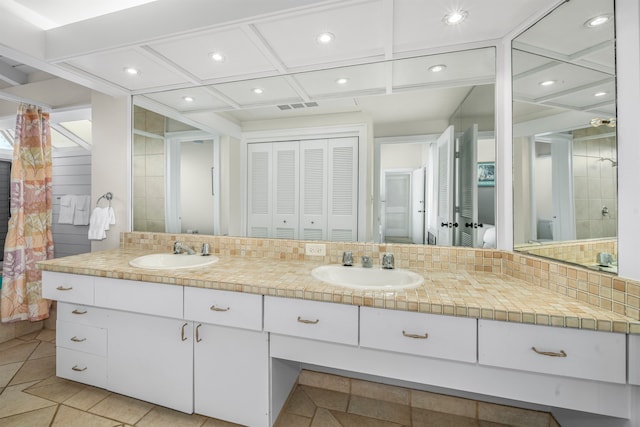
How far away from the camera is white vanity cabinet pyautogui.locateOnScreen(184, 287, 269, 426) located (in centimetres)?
133

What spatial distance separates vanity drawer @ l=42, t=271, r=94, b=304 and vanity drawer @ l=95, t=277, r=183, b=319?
72 millimetres

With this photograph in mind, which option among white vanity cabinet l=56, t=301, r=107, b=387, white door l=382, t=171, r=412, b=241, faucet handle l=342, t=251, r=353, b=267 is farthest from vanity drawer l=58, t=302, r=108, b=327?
white door l=382, t=171, r=412, b=241

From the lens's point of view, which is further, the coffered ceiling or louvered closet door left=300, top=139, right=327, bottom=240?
louvered closet door left=300, top=139, right=327, bottom=240

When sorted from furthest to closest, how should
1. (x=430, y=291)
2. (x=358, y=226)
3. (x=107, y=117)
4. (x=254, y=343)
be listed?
(x=107, y=117) < (x=358, y=226) < (x=254, y=343) < (x=430, y=291)

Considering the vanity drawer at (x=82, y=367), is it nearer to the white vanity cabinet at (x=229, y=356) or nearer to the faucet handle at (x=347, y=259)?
the white vanity cabinet at (x=229, y=356)

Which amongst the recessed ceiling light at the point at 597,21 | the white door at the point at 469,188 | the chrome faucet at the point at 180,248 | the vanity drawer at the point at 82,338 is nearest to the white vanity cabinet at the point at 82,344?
the vanity drawer at the point at 82,338

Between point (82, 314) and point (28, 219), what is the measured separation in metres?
1.39

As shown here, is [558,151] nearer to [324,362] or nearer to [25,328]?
[324,362]

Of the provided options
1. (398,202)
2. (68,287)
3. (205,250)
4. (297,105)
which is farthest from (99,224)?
(398,202)

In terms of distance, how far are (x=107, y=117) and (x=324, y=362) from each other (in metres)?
2.54

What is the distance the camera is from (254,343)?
137 centimetres

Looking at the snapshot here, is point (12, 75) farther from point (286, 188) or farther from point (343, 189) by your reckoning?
point (343, 189)

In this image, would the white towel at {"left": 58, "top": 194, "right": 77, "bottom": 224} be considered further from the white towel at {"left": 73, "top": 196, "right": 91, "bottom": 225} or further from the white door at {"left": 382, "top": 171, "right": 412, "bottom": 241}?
the white door at {"left": 382, "top": 171, "right": 412, "bottom": 241}

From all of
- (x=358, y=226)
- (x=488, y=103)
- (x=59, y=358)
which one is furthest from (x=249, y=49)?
(x=59, y=358)
